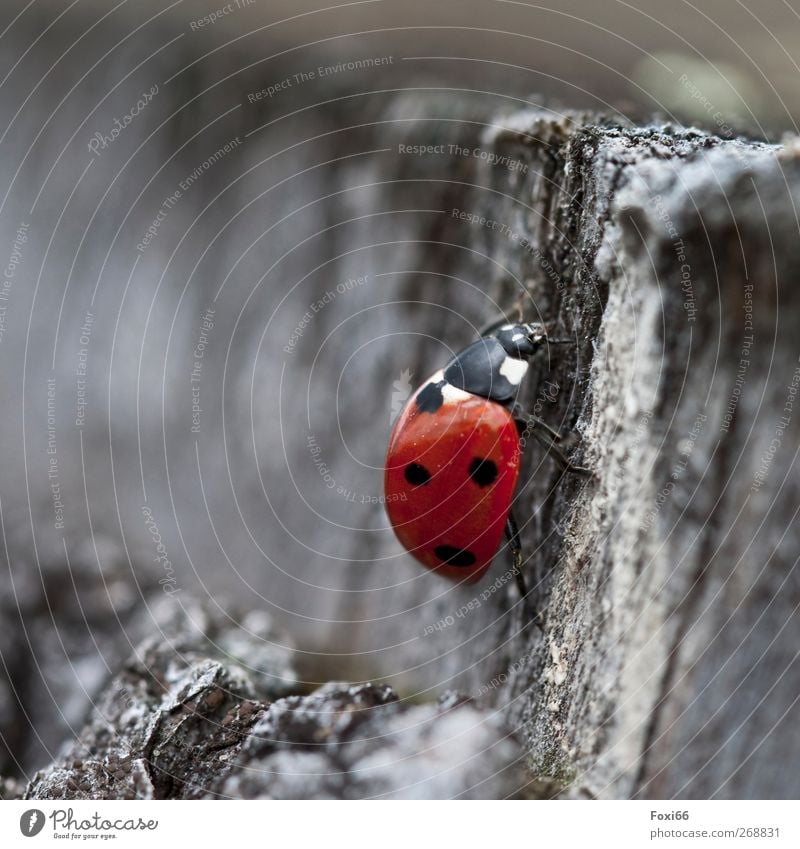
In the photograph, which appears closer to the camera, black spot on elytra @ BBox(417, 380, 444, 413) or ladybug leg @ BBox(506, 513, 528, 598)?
ladybug leg @ BBox(506, 513, 528, 598)

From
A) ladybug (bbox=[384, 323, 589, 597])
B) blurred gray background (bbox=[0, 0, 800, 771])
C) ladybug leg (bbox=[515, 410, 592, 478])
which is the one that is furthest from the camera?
blurred gray background (bbox=[0, 0, 800, 771])

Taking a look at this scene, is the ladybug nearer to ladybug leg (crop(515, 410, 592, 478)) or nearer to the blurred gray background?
ladybug leg (crop(515, 410, 592, 478))

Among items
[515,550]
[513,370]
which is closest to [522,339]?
[513,370]

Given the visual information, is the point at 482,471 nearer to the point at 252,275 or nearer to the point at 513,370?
the point at 513,370

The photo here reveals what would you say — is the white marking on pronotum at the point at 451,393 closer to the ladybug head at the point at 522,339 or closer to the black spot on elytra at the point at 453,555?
the ladybug head at the point at 522,339

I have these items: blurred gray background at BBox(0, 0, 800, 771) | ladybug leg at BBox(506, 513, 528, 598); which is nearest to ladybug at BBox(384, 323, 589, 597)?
ladybug leg at BBox(506, 513, 528, 598)

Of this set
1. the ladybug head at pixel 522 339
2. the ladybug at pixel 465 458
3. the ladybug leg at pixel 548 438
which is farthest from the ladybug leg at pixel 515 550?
the ladybug head at pixel 522 339

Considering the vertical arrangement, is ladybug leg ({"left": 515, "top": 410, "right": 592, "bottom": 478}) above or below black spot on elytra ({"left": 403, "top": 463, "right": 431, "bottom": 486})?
above

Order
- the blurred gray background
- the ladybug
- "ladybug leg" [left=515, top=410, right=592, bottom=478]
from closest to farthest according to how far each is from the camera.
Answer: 1. "ladybug leg" [left=515, top=410, right=592, bottom=478]
2. the ladybug
3. the blurred gray background
